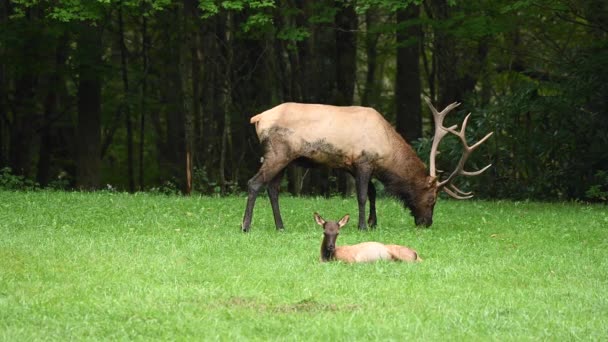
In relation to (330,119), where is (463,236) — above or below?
below

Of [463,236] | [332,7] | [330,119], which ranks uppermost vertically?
[332,7]

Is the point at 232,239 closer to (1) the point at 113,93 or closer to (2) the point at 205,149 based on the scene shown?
(2) the point at 205,149

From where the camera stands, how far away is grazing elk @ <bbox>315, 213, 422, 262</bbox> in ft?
39.7

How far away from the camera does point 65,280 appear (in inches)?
431

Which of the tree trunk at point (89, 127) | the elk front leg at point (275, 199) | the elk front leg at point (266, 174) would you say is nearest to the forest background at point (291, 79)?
the tree trunk at point (89, 127)

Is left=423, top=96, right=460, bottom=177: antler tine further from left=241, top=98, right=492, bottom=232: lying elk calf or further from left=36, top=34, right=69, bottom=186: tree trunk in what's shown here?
left=36, top=34, right=69, bottom=186: tree trunk

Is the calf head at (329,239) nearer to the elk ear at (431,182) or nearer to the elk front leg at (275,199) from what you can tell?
the elk front leg at (275,199)

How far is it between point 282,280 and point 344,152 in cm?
481

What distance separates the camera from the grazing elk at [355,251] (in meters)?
12.1

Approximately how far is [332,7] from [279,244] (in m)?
12.6

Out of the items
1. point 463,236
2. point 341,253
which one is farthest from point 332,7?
point 341,253

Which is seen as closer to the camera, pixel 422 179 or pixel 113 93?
pixel 422 179

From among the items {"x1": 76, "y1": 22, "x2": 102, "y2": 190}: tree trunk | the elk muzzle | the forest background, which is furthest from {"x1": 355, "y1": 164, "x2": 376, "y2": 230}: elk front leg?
{"x1": 76, "y1": 22, "x2": 102, "y2": 190}: tree trunk

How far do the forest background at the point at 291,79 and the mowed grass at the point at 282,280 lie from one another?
6.57 metres
